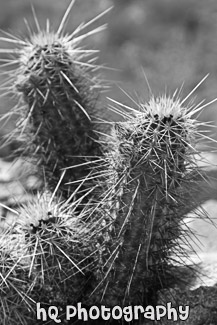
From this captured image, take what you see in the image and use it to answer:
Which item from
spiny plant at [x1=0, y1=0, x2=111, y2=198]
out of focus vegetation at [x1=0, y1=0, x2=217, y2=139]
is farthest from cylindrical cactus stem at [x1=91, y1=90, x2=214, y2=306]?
out of focus vegetation at [x1=0, y1=0, x2=217, y2=139]

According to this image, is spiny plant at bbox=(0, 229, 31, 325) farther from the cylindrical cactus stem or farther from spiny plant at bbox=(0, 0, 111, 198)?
spiny plant at bbox=(0, 0, 111, 198)

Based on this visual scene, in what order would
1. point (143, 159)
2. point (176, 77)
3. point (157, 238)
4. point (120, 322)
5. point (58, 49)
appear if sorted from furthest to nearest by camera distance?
1. point (176, 77)
2. point (58, 49)
3. point (120, 322)
4. point (157, 238)
5. point (143, 159)

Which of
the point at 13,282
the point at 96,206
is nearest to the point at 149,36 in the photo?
the point at 96,206

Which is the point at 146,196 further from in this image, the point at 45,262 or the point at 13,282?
the point at 13,282

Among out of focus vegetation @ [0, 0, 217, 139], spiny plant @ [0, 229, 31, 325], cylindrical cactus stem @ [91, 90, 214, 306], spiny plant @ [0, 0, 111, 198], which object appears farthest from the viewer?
out of focus vegetation @ [0, 0, 217, 139]

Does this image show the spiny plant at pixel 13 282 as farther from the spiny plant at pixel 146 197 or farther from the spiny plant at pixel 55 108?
the spiny plant at pixel 55 108

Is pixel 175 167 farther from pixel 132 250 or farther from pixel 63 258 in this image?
pixel 63 258

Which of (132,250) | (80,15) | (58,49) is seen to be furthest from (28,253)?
(80,15)
